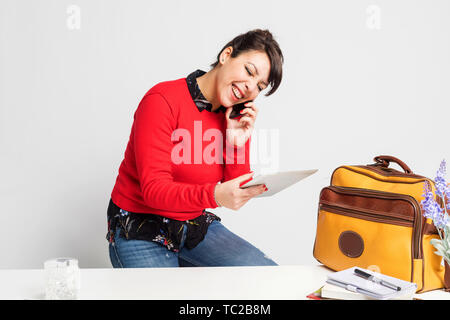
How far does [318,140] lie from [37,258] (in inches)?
67.4

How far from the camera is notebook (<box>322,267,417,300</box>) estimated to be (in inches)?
41.5

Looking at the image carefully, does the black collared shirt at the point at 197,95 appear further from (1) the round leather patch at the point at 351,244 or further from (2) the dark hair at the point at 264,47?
(1) the round leather patch at the point at 351,244

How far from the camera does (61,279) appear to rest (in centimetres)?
103

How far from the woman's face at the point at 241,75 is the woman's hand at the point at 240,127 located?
81 millimetres

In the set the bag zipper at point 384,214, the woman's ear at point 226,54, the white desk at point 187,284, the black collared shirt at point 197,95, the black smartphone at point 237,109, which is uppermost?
the woman's ear at point 226,54

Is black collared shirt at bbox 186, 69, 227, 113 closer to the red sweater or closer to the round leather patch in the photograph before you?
the red sweater

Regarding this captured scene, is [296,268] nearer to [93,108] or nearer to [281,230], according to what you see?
[281,230]

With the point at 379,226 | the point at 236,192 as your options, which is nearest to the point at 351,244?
the point at 379,226

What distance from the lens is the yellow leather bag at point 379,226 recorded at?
1.19m

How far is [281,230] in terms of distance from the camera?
2.68 m

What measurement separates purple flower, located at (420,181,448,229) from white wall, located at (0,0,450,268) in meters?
1.49

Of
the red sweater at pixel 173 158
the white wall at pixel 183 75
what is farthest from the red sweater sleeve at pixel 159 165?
the white wall at pixel 183 75

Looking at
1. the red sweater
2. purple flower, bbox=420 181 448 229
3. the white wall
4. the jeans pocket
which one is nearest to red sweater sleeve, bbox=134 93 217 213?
the red sweater
